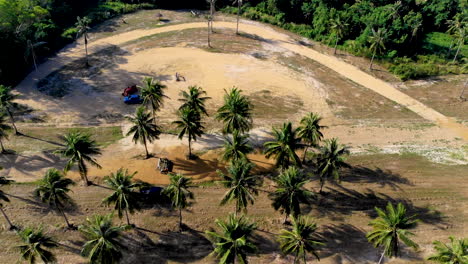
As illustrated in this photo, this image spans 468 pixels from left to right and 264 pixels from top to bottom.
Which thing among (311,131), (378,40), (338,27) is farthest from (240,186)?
(338,27)

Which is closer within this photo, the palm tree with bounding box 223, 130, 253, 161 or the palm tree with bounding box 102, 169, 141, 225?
the palm tree with bounding box 102, 169, 141, 225

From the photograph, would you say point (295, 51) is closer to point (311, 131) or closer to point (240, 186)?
point (311, 131)

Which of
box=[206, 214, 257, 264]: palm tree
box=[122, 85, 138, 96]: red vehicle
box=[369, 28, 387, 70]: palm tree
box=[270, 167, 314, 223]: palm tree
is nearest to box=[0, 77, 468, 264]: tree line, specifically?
box=[206, 214, 257, 264]: palm tree

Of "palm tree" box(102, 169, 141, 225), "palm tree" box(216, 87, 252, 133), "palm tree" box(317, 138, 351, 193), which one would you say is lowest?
"palm tree" box(102, 169, 141, 225)

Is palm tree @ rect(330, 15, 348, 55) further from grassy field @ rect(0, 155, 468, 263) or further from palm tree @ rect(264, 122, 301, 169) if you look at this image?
palm tree @ rect(264, 122, 301, 169)

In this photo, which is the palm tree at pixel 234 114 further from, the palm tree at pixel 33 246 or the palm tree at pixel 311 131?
the palm tree at pixel 33 246
